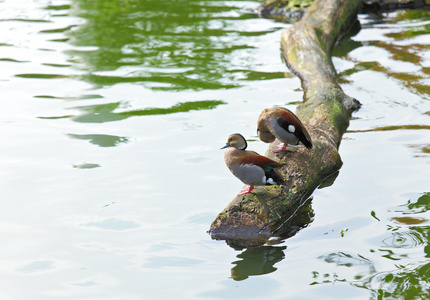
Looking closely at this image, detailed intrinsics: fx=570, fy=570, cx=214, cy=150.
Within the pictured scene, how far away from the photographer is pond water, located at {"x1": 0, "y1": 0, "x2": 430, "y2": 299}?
13.6ft

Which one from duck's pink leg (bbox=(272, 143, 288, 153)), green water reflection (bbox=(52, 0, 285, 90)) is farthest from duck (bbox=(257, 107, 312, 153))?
green water reflection (bbox=(52, 0, 285, 90))

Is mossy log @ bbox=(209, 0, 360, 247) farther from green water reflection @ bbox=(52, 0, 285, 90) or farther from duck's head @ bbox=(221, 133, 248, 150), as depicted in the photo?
green water reflection @ bbox=(52, 0, 285, 90)

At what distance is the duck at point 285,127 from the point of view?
5.00 m

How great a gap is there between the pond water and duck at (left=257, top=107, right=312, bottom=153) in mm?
568

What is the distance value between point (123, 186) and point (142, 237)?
104 cm

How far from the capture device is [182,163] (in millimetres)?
6152

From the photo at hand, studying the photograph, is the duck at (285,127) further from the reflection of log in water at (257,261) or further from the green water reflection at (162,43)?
the green water reflection at (162,43)

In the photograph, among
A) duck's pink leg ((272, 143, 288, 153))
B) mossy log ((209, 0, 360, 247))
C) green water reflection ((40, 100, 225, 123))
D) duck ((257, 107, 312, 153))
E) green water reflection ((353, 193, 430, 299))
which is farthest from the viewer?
green water reflection ((40, 100, 225, 123))

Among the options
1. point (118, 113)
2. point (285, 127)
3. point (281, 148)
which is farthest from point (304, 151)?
point (118, 113)

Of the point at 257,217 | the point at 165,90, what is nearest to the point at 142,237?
the point at 257,217

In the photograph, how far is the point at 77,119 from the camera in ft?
23.9

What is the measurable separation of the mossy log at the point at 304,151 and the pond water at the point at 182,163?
0.16m

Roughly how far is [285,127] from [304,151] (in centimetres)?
34

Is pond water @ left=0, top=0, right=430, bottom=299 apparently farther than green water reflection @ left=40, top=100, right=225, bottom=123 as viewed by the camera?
No
